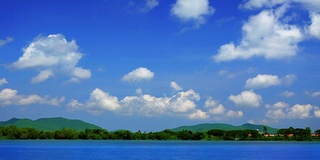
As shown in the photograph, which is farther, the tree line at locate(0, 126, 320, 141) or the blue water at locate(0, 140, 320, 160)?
the tree line at locate(0, 126, 320, 141)

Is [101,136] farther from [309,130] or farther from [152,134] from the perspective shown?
[309,130]

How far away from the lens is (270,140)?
7062 inches

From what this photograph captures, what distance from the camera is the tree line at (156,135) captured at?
158 metres

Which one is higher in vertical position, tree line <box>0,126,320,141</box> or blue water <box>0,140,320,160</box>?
tree line <box>0,126,320,141</box>

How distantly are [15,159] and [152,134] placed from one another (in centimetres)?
12755

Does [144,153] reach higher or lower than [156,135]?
lower

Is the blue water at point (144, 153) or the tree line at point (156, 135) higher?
the tree line at point (156, 135)

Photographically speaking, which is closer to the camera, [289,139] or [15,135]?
[15,135]

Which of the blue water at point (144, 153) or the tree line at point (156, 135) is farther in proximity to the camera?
the tree line at point (156, 135)

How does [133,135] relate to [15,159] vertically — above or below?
above

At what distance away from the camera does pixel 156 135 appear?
181250 mm

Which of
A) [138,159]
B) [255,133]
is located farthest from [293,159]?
[255,133]

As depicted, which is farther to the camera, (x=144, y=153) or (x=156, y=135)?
(x=156, y=135)

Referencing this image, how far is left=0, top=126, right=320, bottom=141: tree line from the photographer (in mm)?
157975
